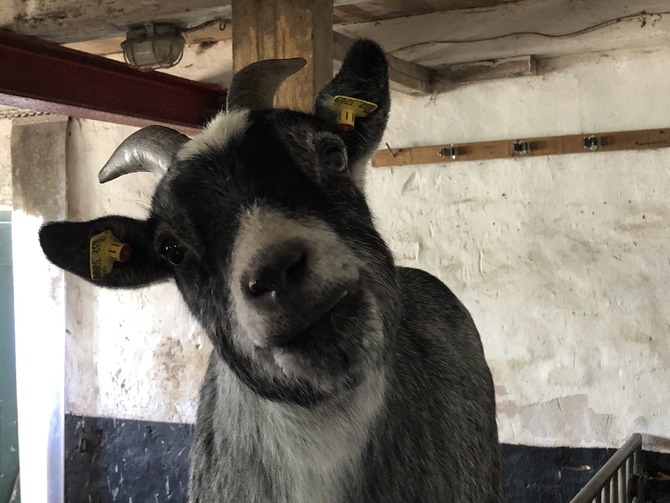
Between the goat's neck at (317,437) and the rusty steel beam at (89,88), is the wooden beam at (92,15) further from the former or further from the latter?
the goat's neck at (317,437)

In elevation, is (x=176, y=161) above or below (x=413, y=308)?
above

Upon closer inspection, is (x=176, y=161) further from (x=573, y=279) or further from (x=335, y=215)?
(x=573, y=279)

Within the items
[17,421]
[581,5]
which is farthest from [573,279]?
[17,421]

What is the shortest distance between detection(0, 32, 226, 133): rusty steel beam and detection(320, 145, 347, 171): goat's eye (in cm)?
144

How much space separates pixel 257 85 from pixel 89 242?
21.1 inches

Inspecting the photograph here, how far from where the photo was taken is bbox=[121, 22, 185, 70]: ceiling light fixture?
9.26 feet

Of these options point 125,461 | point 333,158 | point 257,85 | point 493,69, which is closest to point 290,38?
point 257,85

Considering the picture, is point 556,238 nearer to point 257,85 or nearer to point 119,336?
point 257,85

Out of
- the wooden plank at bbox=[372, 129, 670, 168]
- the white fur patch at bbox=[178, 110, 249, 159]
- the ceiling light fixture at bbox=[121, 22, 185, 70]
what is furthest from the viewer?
the wooden plank at bbox=[372, 129, 670, 168]

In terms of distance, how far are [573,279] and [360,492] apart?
9.26ft

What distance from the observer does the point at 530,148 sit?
4.14m

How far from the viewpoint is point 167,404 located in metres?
5.31

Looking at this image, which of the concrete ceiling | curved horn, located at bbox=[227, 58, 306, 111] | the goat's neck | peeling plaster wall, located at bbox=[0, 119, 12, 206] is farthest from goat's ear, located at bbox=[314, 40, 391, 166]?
peeling plaster wall, located at bbox=[0, 119, 12, 206]

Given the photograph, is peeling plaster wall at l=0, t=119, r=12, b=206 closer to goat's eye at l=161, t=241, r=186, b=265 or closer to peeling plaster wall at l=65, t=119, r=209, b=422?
peeling plaster wall at l=65, t=119, r=209, b=422
